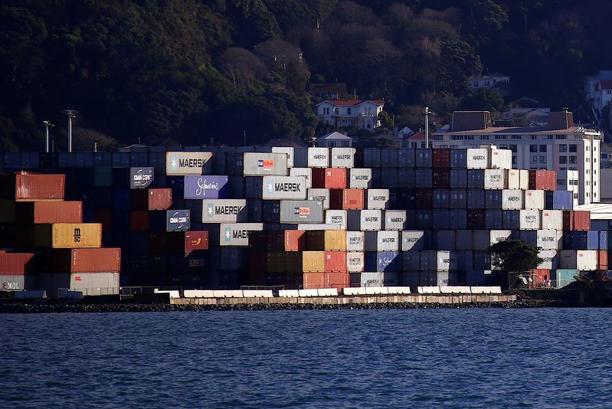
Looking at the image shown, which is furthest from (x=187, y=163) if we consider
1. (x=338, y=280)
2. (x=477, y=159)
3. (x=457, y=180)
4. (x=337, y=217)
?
(x=477, y=159)

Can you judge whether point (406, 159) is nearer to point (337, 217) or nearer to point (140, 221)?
point (337, 217)

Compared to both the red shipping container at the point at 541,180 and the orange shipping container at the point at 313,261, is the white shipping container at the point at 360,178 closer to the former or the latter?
the orange shipping container at the point at 313,261

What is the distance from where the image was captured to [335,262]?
110 m

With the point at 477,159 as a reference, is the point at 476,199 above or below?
below

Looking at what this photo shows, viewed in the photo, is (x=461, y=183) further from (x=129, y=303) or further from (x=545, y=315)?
(x=129, y=303)

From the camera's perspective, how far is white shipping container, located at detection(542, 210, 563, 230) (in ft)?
392

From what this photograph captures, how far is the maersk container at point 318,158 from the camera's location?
118 m

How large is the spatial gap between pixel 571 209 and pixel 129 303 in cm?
3130

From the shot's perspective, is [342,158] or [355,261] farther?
[342,158]

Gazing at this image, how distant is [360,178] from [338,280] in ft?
28.6

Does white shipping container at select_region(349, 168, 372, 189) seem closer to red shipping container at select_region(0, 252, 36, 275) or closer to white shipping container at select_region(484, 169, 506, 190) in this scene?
white shipping container at select_region(484, 169, 506, 190)

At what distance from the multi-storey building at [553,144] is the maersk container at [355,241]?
224 feet

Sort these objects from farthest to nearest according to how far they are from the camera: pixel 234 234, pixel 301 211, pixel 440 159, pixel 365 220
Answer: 1. pixel 440 159
2. pixel 365 220
3. pixel 301 211
4. pixel 234 234

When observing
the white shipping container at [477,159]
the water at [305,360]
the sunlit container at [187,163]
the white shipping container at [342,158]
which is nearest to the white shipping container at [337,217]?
the white shipping container at [342,158]
